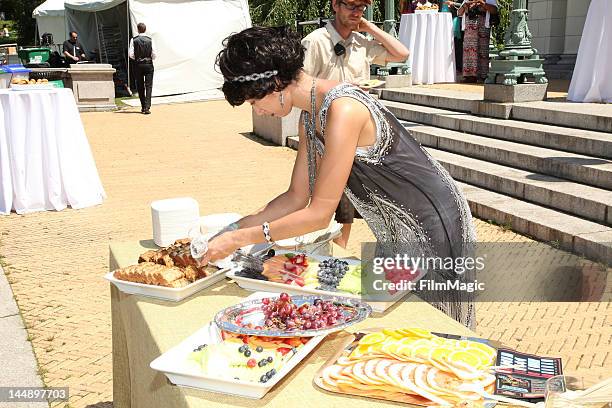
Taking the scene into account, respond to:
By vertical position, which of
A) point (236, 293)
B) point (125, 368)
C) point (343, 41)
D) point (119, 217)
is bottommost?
point (119, 217)

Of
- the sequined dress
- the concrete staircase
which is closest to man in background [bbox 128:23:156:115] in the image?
the concrete staircase

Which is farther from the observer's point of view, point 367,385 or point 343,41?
point 343,41

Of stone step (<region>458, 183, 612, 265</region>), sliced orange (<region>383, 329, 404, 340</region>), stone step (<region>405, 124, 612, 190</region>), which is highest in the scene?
sliced orange (<region>383, 329, 404, 340</region>)

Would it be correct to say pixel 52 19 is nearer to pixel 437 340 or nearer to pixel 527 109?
pixel 527 109

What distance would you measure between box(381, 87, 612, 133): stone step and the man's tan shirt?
12.2 feet

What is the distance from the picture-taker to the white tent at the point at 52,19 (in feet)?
86.6

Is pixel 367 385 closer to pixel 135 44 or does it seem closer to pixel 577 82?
pixel 577 82

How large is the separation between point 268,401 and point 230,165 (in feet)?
30.5

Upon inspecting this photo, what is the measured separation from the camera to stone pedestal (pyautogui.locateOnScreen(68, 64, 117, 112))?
58.7ft

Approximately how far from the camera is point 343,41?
5.19 m

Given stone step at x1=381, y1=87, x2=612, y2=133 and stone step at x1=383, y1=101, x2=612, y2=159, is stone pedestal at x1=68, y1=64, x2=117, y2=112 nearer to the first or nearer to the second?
stone step at x1=381, y1=87, x2=612, y2=133

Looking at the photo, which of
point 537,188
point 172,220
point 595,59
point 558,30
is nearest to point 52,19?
point 558,30

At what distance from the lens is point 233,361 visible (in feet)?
5.66

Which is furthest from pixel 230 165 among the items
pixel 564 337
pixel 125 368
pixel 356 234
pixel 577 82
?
pixel 125 368
